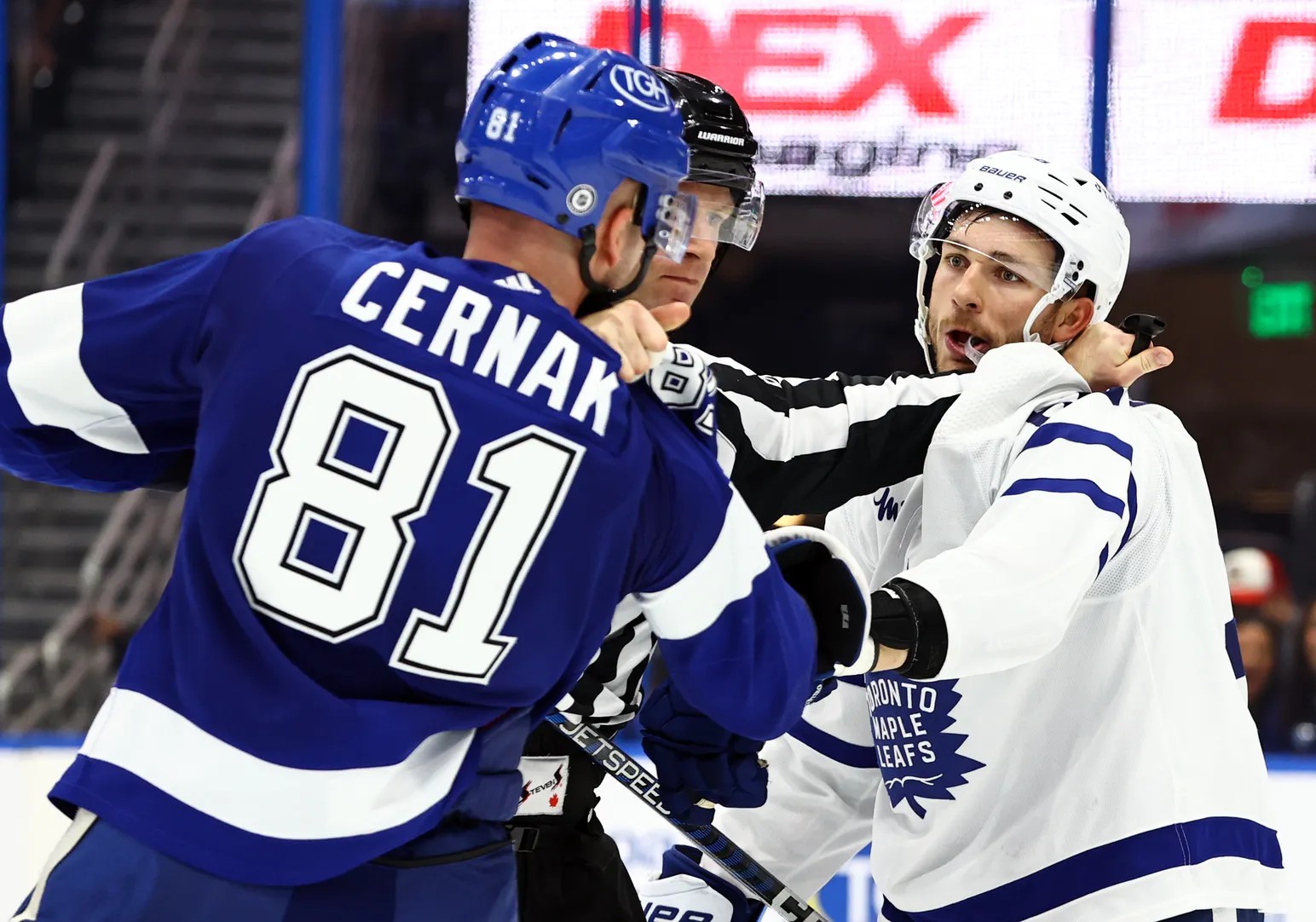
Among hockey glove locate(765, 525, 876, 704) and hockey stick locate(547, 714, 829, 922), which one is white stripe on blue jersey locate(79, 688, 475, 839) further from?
hockey stick locate(547, 714, 829, 922)

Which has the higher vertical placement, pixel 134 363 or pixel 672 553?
pixel 134 363

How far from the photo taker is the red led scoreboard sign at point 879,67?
5.35 m

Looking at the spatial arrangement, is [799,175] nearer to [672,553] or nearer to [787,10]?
[787,10]

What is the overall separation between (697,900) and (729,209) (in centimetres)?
110

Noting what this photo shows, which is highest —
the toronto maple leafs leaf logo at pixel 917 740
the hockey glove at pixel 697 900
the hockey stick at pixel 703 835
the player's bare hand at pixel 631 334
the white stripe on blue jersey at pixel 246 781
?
the player's bare hand at pixel 631 334

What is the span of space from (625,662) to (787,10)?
3.59 m

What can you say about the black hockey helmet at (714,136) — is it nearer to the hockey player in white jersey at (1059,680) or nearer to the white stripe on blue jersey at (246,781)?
the hockey player in white jersey at (1059,680)

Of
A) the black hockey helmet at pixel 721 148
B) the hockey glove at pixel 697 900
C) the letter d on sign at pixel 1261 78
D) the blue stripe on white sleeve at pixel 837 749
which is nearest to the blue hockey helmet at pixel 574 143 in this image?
the black hockey helmet at pixel 721 148

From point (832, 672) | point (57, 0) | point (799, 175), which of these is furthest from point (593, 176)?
point (57, 0)

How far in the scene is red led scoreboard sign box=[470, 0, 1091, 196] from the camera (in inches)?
211

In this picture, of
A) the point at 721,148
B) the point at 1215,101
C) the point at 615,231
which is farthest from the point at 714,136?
the point at 1215,101

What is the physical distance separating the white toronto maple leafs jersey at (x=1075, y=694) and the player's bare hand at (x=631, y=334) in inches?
19.9

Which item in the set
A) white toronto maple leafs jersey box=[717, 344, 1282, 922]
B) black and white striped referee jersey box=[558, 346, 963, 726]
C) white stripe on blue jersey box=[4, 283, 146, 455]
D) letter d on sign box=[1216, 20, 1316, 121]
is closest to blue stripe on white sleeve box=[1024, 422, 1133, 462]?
white toronto maple leafs jersey box=[717, 344, 1282, 922]

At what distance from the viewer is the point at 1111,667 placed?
6.86 ft
